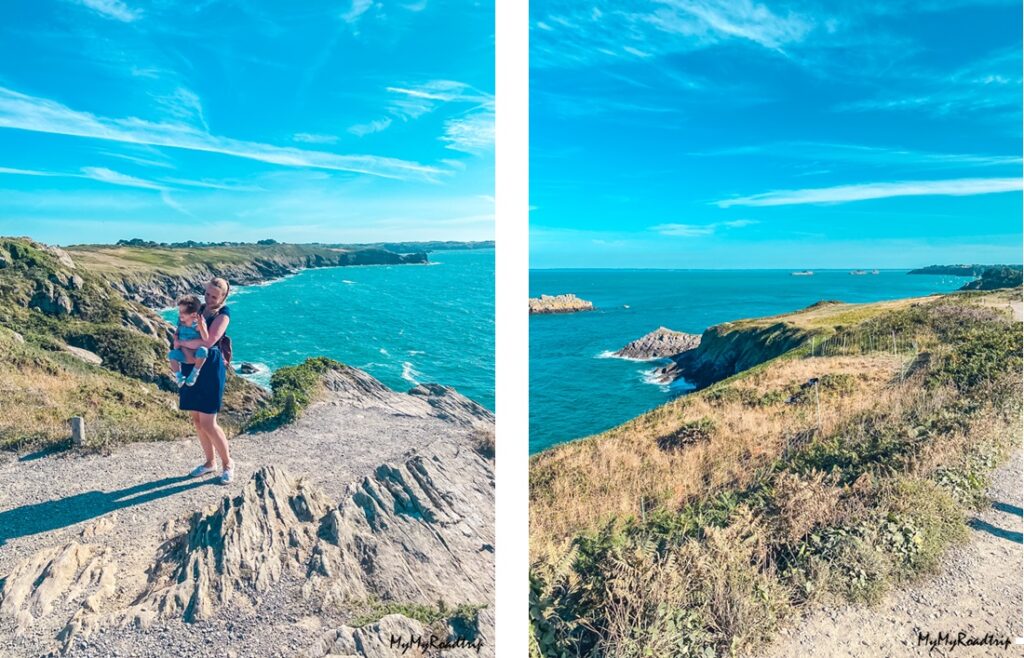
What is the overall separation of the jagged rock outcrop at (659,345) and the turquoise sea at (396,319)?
1.28 m

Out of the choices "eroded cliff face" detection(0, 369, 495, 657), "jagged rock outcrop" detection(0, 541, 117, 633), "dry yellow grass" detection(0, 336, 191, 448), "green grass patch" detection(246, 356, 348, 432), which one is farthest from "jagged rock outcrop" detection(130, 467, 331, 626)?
"dry yellow grass" detection(0, 336, 191, 448)

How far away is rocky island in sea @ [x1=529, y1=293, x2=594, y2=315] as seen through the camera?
2.78m

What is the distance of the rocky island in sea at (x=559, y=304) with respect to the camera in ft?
9.13

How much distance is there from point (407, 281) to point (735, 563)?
1.66 m

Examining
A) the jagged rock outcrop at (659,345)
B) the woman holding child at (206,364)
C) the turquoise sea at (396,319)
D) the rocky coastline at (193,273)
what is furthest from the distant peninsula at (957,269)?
the woman holding child at (206,364)

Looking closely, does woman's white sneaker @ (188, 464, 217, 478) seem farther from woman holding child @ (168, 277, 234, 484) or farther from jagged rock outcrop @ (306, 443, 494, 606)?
jagged rock outcrop @ (306, 443, 494, 606)

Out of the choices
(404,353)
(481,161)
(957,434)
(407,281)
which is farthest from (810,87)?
(404,353)

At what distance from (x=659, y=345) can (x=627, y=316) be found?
0.86ft

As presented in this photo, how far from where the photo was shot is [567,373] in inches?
114

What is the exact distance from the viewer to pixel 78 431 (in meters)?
1.77

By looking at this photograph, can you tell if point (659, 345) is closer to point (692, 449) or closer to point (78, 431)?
point (692, 449)

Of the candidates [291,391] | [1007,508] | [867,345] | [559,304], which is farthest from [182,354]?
[867,345]

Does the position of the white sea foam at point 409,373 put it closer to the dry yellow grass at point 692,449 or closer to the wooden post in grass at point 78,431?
the dry yellow grass at point 692,449

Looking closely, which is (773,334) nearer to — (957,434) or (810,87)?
(957,434)
